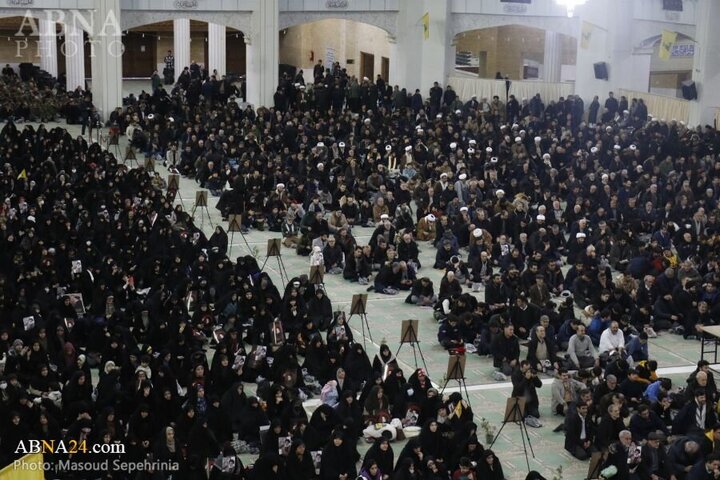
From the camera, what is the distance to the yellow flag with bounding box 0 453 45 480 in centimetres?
873

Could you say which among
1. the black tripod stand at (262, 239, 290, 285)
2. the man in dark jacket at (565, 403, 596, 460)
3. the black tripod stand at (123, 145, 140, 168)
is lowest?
the man in dark jacket at (565, 403, 596, 460)

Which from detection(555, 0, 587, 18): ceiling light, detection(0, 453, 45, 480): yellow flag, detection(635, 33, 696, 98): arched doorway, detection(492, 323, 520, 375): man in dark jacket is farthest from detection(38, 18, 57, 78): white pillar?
detection(0, 453, 45, 480): yellow flag

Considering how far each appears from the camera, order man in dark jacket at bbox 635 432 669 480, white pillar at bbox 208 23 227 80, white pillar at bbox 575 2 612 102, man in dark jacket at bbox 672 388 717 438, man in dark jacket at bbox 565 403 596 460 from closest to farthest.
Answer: man in dark jacket at bbox 635 432 669 480, man in dark jacket at bbox 565 403 596 460, man in dark jacket at bbox 672 388 717 438, white pillar at bbox 575 2 612 102, white pillar at bbox 208 23 227 80

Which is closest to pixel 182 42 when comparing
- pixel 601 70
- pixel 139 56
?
pixel 139 56

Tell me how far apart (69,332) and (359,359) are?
162 inches

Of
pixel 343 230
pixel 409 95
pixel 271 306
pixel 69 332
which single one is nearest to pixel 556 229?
pixel 343 230

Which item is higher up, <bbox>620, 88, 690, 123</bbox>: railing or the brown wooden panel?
the brown wooden panel

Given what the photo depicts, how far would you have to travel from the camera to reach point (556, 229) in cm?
2334

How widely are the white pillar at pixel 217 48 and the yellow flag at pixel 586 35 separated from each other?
12.0 m

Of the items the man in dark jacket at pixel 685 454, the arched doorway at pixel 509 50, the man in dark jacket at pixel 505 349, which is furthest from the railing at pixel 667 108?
the man in dark jacket at pixel 685 454

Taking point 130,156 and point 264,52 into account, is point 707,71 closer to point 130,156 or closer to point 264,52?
point 264,52

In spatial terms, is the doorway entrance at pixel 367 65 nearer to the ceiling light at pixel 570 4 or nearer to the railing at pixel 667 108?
the ceiling light at pixel 570 4

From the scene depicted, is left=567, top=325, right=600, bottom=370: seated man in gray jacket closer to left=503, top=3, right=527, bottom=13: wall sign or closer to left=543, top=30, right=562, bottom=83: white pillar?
left=503, top=3, right=527, bottom=13: wall sign

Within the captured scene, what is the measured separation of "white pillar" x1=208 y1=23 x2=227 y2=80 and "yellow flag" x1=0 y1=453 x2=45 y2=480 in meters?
32.3
